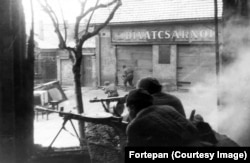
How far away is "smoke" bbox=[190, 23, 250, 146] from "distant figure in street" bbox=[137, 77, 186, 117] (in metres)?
1.51

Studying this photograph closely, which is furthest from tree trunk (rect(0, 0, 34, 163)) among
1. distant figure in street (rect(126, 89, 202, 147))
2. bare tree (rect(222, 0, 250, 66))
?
bare tree (rect(222, 0, 250, 66))

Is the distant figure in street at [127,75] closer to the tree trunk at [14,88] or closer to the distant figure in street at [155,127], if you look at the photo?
the tree trunk at [14,88]

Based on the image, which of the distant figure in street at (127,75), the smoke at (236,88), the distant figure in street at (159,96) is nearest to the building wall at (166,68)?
the distant figure in street at (127,75)

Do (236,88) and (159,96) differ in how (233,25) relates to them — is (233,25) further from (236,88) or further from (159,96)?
(159,96)

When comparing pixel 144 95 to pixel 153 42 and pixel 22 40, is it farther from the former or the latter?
pixel 153 42

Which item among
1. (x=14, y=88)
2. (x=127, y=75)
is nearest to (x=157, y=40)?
(x=127, y=75)

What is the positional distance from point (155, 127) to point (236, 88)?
3.09 metres

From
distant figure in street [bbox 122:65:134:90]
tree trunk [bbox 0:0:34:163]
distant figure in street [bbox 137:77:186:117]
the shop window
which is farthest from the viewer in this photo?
the shop window

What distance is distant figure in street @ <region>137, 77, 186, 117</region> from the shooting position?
4.61 metres

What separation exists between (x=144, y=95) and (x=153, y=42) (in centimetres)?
1838

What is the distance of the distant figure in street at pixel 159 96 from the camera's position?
461cm

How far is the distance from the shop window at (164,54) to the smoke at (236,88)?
15162mm

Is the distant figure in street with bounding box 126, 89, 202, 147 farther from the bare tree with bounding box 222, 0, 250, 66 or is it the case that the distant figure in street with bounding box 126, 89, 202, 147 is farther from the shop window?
the shop window

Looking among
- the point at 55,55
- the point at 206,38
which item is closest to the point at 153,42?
the point at 206,38
